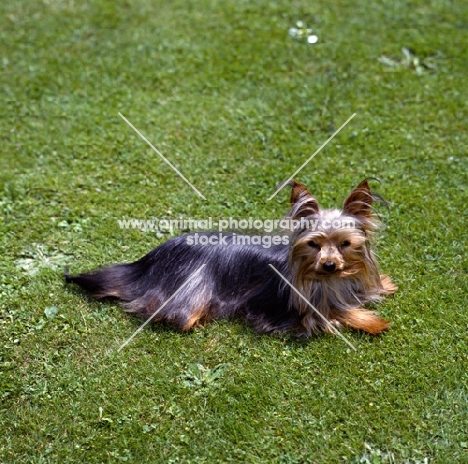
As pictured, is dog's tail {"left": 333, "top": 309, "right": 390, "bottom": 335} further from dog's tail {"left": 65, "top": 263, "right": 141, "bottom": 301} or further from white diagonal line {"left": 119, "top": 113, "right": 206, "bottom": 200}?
white diagonal line {"left": 119, "top": 113, "right": 206, "bottom": 200}

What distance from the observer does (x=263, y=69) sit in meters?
7.80

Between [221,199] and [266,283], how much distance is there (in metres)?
1.59

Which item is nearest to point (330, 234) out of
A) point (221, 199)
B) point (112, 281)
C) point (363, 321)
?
point (363, 321)

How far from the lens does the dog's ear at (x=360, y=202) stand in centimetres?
431

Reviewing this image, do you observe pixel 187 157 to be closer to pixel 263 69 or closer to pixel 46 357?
pixel 263 69

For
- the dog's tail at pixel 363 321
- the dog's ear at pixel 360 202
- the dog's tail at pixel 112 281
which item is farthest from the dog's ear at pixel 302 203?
the dog's tail at pixel 112 281

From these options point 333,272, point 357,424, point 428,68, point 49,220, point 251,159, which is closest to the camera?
point 357,424

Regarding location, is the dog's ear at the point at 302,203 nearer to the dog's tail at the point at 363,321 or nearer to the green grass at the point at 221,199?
the dog's tail at the point at 363,321

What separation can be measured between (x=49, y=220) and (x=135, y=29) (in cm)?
377

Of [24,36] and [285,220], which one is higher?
[285,220]

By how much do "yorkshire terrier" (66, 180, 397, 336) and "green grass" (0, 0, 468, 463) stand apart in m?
0.13

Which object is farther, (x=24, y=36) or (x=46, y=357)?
(x=24, y=36)

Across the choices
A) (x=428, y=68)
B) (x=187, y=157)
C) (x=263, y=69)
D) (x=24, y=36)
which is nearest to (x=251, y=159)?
(x=187, y=157)

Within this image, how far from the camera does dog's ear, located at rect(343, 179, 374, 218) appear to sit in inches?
170
